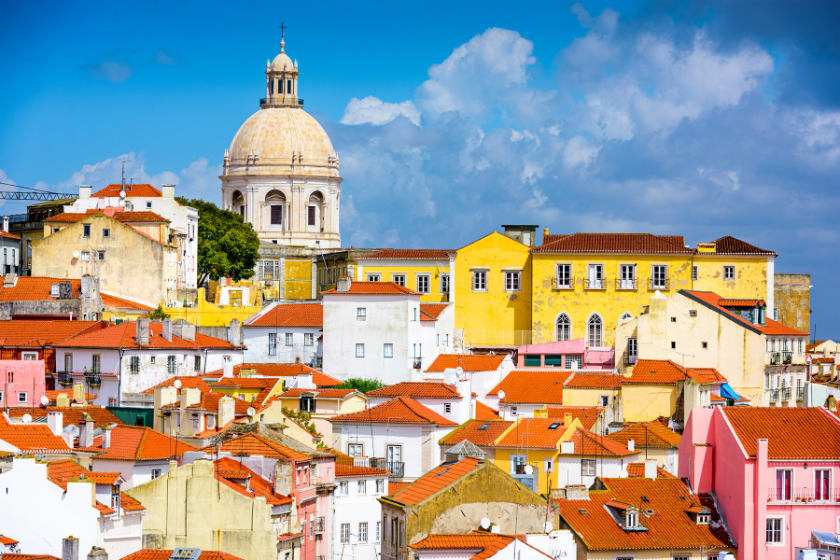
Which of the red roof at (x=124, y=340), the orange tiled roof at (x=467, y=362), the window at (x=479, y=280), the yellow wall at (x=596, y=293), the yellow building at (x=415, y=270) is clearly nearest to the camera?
the red roof at (x=124, y=340)

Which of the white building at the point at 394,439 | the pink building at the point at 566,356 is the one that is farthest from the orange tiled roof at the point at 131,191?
the white building at the point at 394,439

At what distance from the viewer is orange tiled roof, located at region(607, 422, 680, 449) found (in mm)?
49978

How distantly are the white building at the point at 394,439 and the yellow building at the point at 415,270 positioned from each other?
26.8 metres

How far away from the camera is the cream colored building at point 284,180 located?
392 feet

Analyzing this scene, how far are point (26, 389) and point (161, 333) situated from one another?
7.68 metres

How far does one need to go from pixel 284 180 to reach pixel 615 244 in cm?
4761

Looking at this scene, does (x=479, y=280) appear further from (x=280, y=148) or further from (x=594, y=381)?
(x=280, y=148)

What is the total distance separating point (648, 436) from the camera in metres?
50.9

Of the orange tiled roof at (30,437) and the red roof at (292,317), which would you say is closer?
the orange tiled roof at (30,437)

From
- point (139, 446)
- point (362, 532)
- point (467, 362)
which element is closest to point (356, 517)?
point (362, 532)

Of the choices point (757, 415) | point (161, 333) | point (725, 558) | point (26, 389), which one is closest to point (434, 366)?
point (161, 333)

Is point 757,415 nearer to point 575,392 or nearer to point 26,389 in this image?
point 575,392

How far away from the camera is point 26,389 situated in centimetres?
6131

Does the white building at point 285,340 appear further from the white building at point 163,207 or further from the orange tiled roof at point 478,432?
the orange tiled roof at point 478,432
